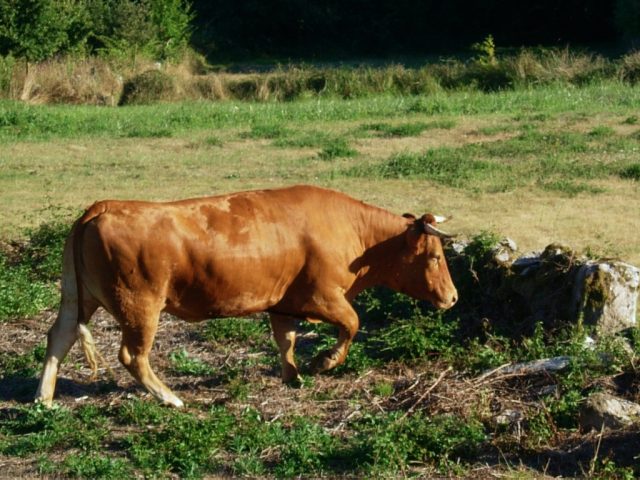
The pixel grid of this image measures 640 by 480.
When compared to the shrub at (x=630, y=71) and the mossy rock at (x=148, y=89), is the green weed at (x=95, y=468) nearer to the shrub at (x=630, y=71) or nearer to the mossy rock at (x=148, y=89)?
the shrub at (x=630, y=71)

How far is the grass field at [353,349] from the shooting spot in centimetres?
716

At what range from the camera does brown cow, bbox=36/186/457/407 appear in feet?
26.3

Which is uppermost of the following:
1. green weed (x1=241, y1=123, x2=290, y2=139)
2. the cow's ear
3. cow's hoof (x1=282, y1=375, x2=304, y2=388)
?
the cow's ear

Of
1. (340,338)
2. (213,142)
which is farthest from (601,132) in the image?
(340,338)

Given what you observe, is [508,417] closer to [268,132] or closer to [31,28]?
[268,132]

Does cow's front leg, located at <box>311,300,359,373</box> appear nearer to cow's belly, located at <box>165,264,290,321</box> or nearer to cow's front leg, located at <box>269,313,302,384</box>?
cow's front leg, located at <box>269,313,302,384</box>

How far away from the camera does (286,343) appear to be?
8734mm

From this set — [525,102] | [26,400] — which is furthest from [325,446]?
[525,102]

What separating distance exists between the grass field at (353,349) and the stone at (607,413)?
0.12 m

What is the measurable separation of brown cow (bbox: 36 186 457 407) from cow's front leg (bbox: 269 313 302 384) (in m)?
0.01

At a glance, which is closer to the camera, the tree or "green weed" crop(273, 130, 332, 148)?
"green weed" crop(273, 130, 332, 148)

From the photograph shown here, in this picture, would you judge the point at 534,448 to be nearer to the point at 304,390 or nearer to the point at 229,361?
the point at 304,390

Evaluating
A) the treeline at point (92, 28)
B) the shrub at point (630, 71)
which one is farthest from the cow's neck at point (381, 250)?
the treeline at point (92, 28)

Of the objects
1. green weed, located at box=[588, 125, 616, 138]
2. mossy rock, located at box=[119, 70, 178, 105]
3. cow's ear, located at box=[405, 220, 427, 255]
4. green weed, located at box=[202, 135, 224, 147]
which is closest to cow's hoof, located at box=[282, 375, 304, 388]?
cow's ear, located at box=[405, 220, 427, 255]
